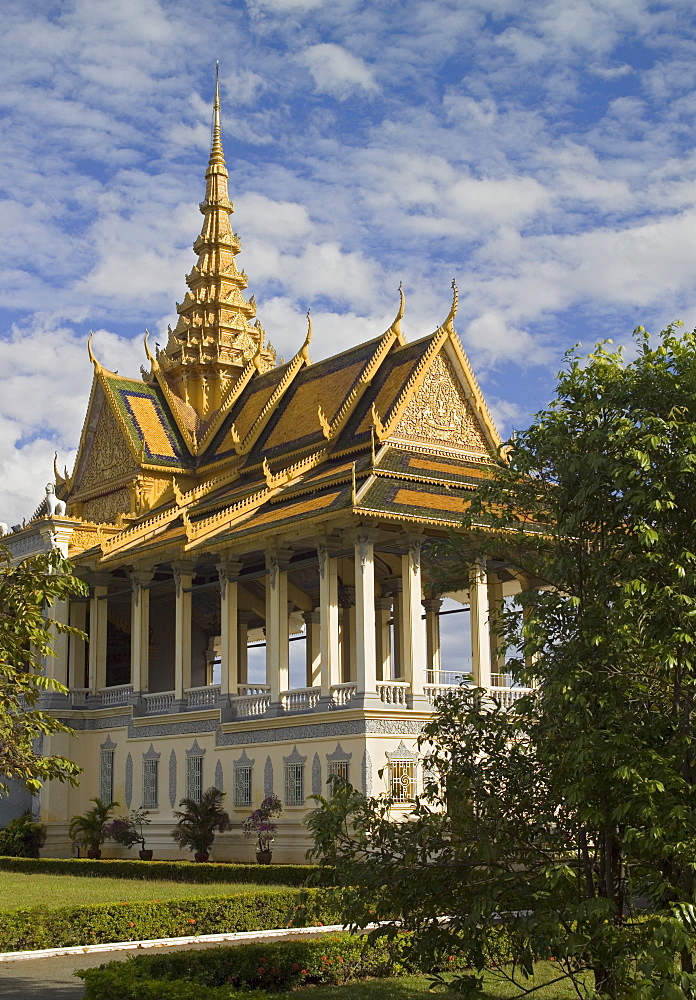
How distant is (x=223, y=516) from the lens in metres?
27.8

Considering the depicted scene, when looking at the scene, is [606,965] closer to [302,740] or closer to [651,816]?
[651,816]

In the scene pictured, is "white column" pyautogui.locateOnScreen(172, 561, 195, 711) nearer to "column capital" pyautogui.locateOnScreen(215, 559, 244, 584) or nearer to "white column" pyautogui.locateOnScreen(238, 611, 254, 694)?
"column capital" pyautogui.locateOnScreen(215, 559, 244, 584)

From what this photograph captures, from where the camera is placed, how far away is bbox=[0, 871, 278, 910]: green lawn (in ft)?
61.6

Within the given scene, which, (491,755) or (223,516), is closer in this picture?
(491,755)

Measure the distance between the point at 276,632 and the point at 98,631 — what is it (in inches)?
295

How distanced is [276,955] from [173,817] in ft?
51.3

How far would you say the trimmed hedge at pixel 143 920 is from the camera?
1489 cm

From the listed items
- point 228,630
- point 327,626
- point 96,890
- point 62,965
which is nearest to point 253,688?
point 228,630

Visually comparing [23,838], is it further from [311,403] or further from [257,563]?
[311,403]

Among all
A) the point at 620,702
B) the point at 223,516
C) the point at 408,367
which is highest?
the point at 408,367

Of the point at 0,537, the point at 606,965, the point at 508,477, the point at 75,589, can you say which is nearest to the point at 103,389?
the point at 0,537

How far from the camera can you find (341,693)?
24734 millimetres

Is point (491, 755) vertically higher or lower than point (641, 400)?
lower

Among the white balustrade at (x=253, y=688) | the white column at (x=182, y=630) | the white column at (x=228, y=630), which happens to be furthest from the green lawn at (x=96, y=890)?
the white column at (x=182, y=630)
